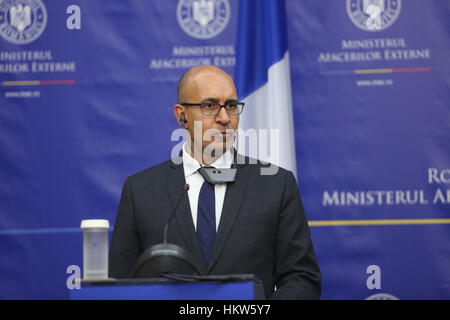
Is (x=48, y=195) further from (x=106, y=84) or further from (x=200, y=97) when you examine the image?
(x=200, y=97)

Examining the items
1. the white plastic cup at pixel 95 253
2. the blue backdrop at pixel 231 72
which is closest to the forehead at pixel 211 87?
the white plastic cup at pixel 95 253

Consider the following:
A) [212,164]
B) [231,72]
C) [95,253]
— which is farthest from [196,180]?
[231,72]

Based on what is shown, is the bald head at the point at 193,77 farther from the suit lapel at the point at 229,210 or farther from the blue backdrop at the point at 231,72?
the blue backdrop at the point at 231,72

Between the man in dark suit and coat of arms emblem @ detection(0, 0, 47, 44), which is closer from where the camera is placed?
the man in dark suit

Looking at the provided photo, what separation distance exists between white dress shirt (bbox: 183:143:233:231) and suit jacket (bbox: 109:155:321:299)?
32 millimetres

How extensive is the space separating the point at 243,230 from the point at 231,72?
1.75 meters

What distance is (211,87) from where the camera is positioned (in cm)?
287

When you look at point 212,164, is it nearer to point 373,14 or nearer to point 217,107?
point 217,107

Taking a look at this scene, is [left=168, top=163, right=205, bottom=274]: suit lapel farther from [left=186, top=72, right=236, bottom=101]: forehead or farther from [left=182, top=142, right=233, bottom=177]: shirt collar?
[left=186, top=72, right=236, bottom=101]: forehead

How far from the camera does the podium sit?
77.3 inches

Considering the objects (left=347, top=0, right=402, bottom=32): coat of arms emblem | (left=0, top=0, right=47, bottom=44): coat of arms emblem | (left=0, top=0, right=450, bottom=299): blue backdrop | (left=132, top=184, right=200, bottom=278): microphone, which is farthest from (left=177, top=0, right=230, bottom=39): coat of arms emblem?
(left=132, top=184, right=200, bottom=278): microphone
